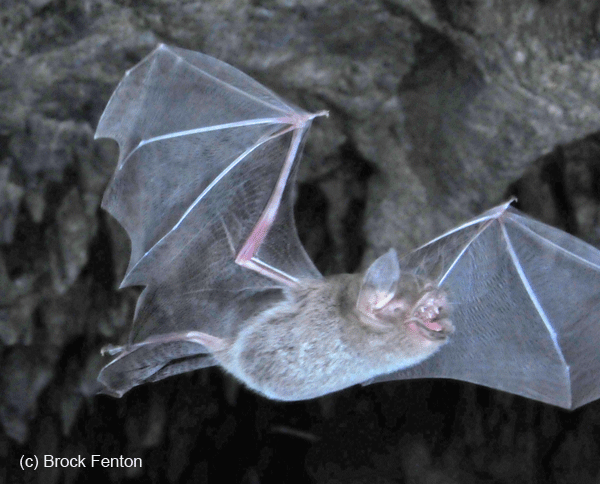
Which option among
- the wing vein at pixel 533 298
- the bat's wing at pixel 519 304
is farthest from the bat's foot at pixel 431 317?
the wing vein at pixel 533 298

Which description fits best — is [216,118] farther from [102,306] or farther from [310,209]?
[102,306]

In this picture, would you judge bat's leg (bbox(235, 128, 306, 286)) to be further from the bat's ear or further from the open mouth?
the open mouth

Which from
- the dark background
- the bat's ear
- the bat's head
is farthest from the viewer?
the dark background

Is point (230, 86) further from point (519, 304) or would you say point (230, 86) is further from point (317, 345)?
point (519, 304)

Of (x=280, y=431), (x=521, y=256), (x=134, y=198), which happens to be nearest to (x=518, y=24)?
(x=521, y=256)

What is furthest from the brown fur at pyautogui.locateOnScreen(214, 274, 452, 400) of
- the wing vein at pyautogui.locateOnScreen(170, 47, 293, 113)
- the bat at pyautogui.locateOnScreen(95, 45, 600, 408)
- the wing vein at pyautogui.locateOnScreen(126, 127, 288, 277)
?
the wing vein at pyautogui.locateOnScreen(170, 47, 293, 113)

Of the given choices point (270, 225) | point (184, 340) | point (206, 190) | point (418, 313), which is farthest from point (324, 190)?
point (418, 313)

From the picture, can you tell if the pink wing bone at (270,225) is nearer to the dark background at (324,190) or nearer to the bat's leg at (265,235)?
the bat's leg at (265,235)
